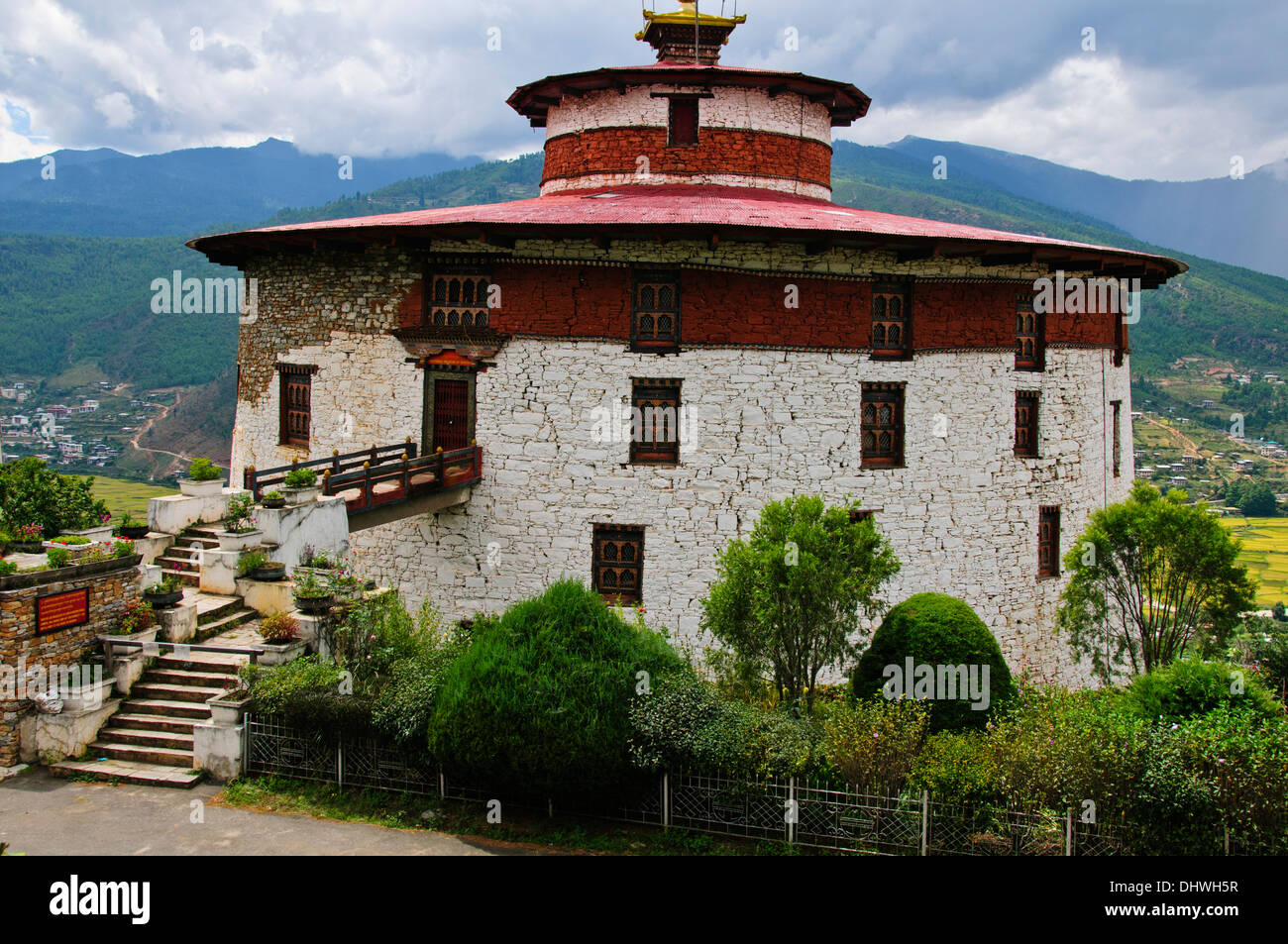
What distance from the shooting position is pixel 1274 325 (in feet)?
269

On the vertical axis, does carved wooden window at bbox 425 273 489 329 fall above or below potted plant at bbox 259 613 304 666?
above

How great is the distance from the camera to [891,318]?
68.9 ft

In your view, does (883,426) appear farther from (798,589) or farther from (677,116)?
(677,116)

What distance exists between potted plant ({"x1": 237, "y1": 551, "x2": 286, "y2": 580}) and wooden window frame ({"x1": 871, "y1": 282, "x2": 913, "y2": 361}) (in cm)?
1314

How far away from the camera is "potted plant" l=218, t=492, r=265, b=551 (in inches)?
655

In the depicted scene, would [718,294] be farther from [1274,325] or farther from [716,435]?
[1274,325]

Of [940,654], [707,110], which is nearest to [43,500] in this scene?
[940,654]

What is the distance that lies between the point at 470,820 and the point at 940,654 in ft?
25.7

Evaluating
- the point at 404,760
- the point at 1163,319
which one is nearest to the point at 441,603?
the point at 404,760

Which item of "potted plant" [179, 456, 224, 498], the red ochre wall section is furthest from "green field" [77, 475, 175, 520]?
the red ochre wall section

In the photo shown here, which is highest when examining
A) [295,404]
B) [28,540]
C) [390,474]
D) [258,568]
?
[295,404]

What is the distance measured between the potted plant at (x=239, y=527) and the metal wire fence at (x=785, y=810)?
4.16 metres

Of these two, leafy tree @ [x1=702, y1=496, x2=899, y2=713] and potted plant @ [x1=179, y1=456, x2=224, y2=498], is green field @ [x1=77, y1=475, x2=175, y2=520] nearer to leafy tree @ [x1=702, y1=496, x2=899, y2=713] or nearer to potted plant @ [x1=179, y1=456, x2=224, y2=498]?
potted plant @ [x1=179, y1=456, x2=224, y2=498]

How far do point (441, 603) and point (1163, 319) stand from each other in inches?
3232
